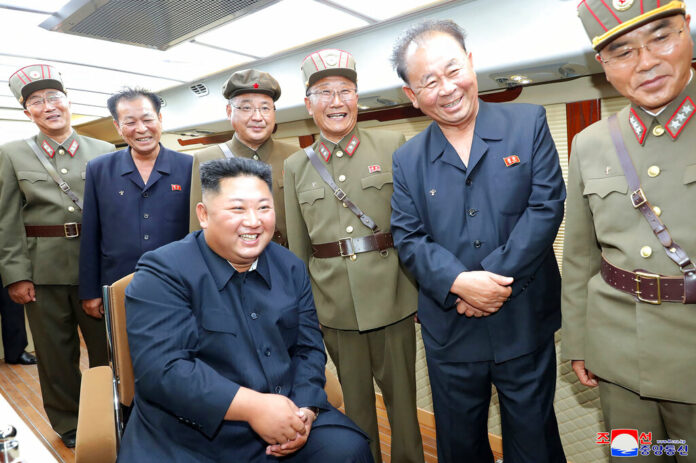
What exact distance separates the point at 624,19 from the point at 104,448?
220 centimetres

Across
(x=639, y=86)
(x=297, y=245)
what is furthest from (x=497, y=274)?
(x=297, y=245)

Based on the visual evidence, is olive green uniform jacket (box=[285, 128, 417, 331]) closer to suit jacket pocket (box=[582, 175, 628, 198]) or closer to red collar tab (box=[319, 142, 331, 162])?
red collar tab (box=[319, 142, 331, 162])

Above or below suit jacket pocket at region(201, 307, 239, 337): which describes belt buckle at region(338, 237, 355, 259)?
above

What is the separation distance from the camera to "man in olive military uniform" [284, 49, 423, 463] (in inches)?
95.2

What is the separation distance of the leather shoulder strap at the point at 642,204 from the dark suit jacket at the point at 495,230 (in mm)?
293

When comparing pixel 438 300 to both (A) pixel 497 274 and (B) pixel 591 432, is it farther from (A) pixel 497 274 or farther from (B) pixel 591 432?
(B) pixel 591 432

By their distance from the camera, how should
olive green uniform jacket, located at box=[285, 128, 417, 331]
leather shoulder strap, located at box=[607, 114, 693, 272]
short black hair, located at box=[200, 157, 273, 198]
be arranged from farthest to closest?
olive green uniform jacket, located at box=[285, 128, 417, 331] < short black hair, located at box=[200, 157, 273, 198] < leather shoulder strap, located at box=[607, 114, 693, 272]

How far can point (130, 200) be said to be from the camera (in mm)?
2857

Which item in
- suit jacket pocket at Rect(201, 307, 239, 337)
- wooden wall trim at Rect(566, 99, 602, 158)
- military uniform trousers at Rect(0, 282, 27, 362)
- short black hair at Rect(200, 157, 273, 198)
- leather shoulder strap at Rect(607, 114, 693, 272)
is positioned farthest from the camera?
military uniform trousers at Rect(0, 282, 27, 362)

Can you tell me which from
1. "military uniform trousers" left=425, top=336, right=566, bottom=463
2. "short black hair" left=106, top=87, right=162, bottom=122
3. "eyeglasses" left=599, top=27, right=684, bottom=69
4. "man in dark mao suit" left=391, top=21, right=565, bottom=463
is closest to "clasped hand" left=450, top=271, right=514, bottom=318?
"man in dark mao suit" left=391, top=21, right=565, bottom=463

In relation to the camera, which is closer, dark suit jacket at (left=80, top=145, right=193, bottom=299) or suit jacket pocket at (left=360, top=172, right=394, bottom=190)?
suit jacket pocket at (left=360, top=172, right=394, bottom=190)

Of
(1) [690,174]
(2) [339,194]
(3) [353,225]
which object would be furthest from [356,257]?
(1) [690,174]

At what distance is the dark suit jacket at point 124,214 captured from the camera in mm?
2842

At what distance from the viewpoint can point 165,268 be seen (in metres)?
1.75
